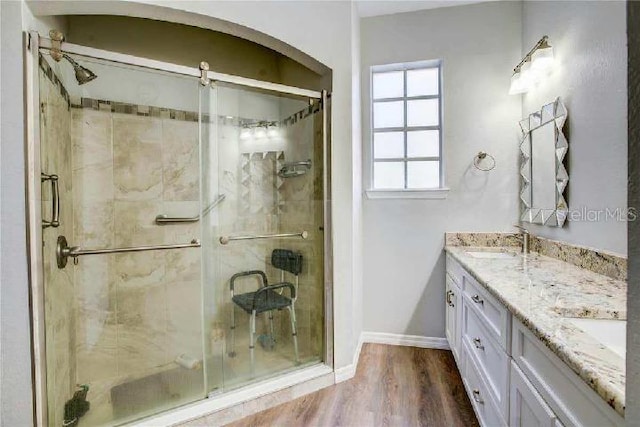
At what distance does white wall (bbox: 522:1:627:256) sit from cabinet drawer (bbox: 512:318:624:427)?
0.86 meters

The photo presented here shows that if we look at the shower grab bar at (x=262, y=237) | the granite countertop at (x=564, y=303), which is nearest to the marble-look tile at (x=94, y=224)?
the shower grab bar at (x=262, y=237)

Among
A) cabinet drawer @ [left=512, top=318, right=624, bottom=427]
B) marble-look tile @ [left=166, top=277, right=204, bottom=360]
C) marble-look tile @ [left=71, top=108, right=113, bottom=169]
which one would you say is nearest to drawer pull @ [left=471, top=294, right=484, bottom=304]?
cabinet drawer @ [left=512, top=318, right=624, bottom=427]

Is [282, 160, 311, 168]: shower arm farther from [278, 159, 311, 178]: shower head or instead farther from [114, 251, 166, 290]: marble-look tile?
[114, 251, 166, 290]: marble-look tile

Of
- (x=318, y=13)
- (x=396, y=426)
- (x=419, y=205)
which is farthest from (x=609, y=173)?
(x=318, y=13)

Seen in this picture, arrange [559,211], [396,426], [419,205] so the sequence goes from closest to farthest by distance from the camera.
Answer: [396,426] < [559,211] < [419,205]

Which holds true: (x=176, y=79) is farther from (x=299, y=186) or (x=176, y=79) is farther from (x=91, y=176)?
(x=299, y=186)

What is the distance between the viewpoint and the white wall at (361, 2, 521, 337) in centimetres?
249

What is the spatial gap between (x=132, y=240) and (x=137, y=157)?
0.58 meters

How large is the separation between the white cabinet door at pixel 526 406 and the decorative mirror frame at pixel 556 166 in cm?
126

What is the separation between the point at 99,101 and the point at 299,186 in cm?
143

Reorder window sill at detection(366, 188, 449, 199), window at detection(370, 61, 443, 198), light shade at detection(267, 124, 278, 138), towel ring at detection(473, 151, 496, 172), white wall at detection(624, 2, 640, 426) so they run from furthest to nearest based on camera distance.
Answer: window at detection(370, 61, 443, 198) < window sill at detection(366, 188, 449, 199) < towel ring at detection(473, 151, 496, 172) < light shade at detection(267, 124, 278, 138) < white wall at detection(624, 2, 640, 426)

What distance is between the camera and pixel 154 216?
7.20ft

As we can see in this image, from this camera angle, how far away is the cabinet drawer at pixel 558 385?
26.2 inches

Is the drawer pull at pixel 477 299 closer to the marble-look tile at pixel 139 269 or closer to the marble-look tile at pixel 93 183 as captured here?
the marble-look tile at pixel 139 269
